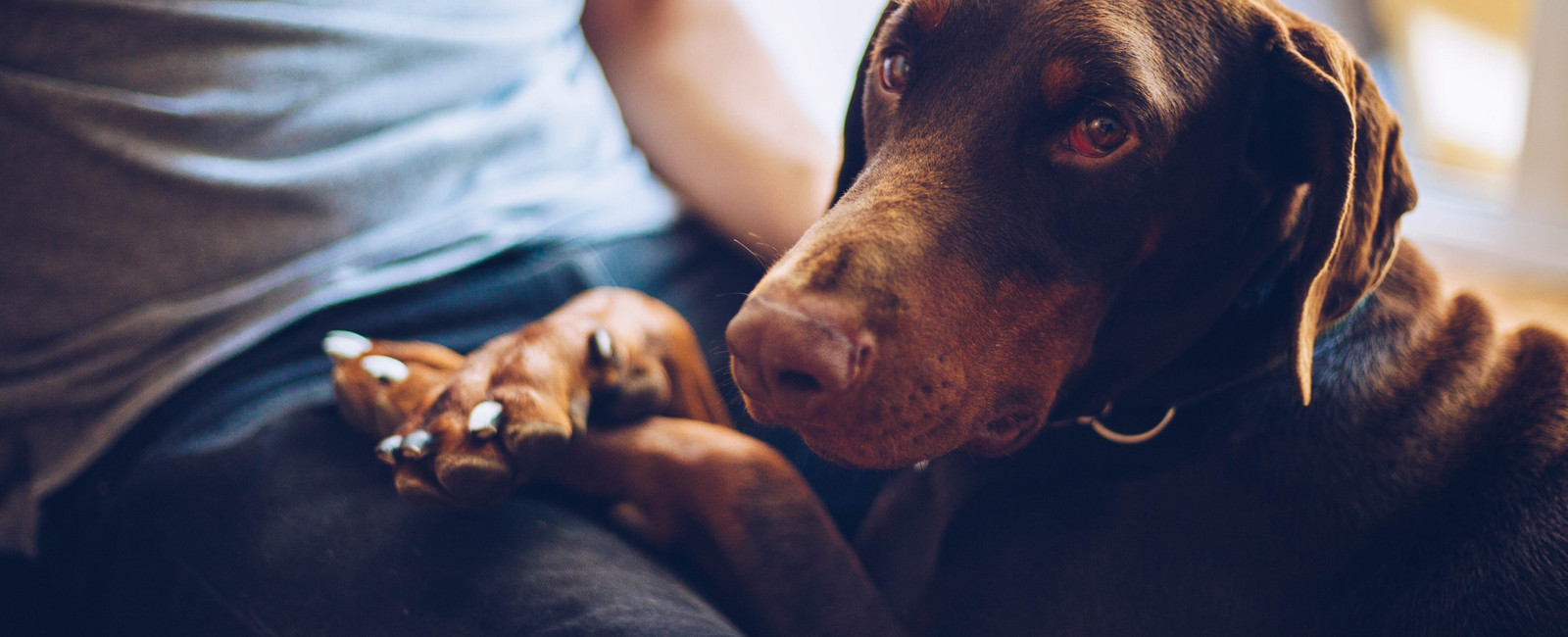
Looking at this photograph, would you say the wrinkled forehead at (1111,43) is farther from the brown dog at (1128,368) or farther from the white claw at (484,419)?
the white claw at (484,419)

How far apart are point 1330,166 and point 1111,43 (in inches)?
13.8

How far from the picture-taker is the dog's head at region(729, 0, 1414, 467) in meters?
1.19

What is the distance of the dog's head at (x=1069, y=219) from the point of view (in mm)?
1192

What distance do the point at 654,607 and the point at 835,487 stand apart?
688 mm

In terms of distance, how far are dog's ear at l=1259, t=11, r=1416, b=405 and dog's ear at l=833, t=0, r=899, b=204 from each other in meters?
0.63

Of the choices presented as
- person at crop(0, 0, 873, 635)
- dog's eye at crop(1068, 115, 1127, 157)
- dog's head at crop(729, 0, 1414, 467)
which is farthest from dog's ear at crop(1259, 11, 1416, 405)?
person at crop(0, 0, 873, 635)

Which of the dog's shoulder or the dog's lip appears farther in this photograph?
the dog's lip

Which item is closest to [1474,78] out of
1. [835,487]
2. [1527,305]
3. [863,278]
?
[1527,305]

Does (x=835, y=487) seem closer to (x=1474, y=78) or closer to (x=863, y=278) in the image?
(x=863, y=278)

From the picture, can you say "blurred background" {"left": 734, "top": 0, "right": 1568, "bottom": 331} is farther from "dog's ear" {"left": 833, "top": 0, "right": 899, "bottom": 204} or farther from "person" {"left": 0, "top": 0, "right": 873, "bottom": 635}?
"person" {"left": 0, "top": 0, "right": 873, "bottom": 635}

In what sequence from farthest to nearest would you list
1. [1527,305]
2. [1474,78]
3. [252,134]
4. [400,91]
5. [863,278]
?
[1474,78], [1527,305], [400,91], [252,134], [863,278]

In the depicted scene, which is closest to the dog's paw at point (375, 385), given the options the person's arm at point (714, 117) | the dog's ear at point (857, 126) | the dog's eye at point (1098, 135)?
the dog's ear at point (857, 126)

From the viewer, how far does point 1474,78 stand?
504cm

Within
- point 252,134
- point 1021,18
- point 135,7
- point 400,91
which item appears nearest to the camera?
point 1021,18
